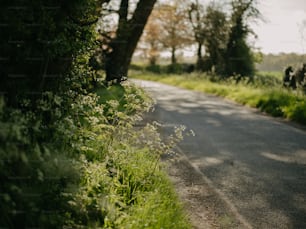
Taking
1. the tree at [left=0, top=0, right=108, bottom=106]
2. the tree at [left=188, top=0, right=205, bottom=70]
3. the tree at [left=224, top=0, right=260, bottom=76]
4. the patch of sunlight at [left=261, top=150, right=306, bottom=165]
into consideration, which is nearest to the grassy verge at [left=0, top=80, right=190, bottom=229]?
the tree at [left=0, top=0, right=108, bottom=106]

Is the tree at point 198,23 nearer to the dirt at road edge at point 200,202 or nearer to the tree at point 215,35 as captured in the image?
the tree at point 215,35

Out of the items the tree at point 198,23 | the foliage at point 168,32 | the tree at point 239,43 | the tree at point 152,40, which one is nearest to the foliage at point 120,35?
the tree at point 239,43

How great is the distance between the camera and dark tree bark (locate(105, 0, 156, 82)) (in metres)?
15.9

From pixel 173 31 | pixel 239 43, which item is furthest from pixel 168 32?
pixel 239 43

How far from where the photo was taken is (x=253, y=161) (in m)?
7.50

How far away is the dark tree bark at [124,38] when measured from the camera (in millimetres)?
15922

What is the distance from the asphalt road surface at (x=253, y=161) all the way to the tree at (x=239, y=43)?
19.2 m

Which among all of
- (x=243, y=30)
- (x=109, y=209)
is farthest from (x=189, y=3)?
(x=109, y=209)

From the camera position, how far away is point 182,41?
51.2 m

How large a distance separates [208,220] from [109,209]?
1701 millimetres

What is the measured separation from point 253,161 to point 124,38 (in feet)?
34.3

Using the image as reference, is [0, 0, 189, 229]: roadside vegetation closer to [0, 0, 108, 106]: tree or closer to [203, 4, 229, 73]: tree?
[0, 0, 108, 106]: tree

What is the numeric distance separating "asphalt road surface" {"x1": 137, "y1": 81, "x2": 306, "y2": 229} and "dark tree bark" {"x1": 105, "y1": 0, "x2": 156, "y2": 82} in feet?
14.8

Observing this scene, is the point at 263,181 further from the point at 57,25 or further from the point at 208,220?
the point at 57,25
